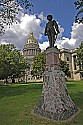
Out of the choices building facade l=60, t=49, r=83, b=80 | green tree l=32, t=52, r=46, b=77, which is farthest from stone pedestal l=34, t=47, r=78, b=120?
building facade l=60, t=49, r=83, b=80

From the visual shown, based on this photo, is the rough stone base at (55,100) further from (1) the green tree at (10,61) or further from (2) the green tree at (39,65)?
(2) the green tree at (39,65)

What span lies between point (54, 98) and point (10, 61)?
40590 mm

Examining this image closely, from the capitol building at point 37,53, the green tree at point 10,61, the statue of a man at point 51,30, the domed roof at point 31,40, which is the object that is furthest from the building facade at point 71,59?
the statue of a man at point 51,30

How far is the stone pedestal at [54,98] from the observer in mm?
9766

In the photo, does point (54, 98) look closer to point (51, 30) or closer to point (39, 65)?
point (51, 30)

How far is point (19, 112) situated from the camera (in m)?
10.6

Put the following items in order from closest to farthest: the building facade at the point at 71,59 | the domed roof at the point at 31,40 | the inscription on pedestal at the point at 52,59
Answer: the inscription on pedestal at the point at 52,59
the building facade at the point at 71,59
the domed roof at the point at 31,40

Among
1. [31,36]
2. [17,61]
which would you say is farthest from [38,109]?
[31,36]

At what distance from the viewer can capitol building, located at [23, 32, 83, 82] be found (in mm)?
86500

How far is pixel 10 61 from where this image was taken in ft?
164

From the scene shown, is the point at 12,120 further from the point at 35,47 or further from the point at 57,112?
the point at 35,47

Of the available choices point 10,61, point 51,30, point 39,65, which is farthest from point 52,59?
point 39,65

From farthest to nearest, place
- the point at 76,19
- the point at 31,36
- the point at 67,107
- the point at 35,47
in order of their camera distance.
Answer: the point at 31,36
the point at 35,47
the point at 76,19
the point at 67,107

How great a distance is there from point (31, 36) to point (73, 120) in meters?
103
